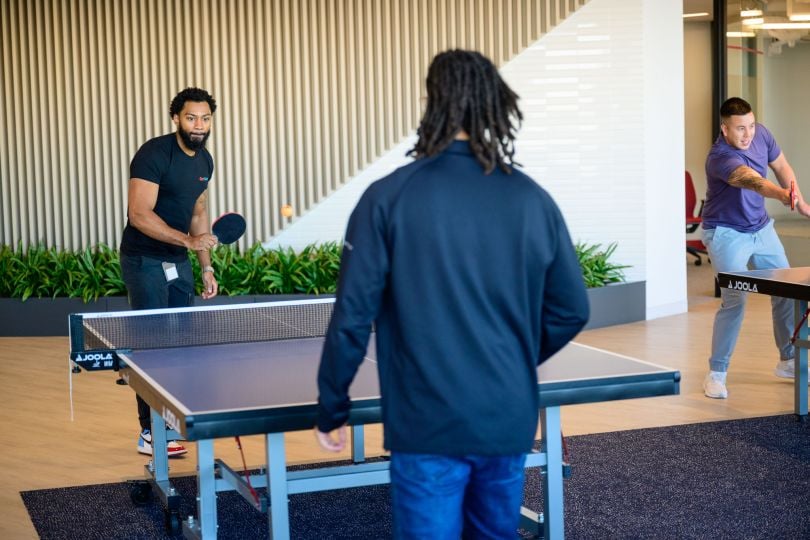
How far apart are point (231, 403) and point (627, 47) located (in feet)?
23.5

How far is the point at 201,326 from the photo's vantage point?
14.5ft

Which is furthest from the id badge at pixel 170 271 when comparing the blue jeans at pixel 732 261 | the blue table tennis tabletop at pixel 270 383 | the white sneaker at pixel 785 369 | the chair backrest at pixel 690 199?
the chair backrest at pixel 690 199

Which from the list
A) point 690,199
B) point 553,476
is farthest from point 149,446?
point 690,199

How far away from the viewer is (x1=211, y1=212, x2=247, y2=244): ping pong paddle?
458 cm

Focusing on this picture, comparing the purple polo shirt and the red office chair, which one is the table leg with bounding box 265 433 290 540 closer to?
the purple polo shirt

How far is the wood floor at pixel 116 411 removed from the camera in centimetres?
520

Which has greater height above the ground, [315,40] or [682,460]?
[315,40]

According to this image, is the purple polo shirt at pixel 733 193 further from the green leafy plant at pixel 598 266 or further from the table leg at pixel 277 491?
the table leg at pixel 277 491

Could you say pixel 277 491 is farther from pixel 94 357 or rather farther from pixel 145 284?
pixel 145 284

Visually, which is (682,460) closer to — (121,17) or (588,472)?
(588,472)

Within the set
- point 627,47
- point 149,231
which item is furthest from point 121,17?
point 149,231

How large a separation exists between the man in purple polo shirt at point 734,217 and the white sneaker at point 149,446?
2.96 metres

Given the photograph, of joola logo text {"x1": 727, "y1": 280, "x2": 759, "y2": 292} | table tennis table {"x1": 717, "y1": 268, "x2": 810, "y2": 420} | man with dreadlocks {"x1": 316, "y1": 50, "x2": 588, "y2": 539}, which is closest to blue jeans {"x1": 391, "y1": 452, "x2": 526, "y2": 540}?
man with dreadlocks {"x1": 316, "y1": 50, "x2": 588, "y2": 539}

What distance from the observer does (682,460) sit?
5.10 metres
